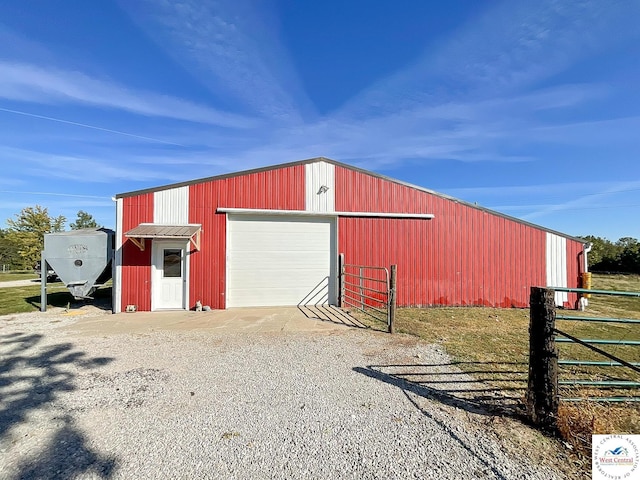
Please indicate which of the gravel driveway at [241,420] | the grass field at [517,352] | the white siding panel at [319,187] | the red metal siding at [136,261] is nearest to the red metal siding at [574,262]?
the grass field at [517,352]

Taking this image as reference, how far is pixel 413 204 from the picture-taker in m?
9.88

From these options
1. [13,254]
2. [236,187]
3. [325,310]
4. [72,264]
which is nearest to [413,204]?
[325,310]

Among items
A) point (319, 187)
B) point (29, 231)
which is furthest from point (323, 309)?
point (29, 231)

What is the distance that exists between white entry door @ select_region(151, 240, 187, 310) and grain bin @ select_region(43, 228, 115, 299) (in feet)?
4.60

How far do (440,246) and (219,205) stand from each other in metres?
7.59

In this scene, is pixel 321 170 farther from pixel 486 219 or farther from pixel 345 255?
pixel 486 219

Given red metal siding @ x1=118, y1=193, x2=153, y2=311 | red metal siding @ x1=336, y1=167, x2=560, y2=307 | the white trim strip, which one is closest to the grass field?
red metal siding @ x1=336, y1=167, x2=560, y2=307

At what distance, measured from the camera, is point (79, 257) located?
27.4 feet

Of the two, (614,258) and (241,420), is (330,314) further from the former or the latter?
(614,258)

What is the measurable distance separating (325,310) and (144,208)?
6275 millimetres

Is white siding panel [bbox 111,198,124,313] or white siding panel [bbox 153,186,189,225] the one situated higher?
white siding panel [bbox 153,186,189,225]

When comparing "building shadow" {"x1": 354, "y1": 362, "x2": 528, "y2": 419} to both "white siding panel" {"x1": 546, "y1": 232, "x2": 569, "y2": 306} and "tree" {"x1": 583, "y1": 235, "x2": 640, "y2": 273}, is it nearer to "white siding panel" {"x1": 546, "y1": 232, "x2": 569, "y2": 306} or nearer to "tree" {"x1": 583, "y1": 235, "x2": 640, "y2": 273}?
"white siding panel" {"x1": 546, "y1": 232, "x2": 569, "y2": 306}

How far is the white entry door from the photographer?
8.58 meters

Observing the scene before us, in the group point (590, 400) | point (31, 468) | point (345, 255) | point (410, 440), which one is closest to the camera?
point (31, 468)
